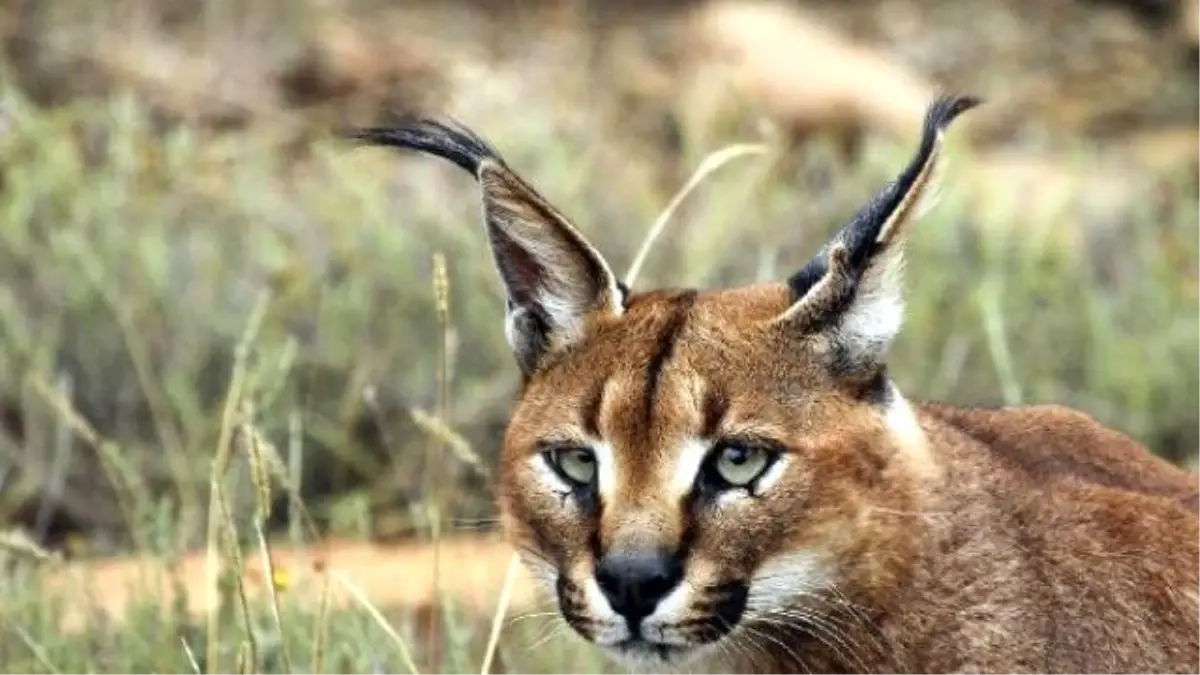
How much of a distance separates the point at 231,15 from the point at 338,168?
4.95 meters

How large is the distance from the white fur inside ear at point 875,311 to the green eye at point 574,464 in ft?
1.58

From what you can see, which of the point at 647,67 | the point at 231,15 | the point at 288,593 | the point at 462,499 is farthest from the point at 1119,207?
the point at 288,593

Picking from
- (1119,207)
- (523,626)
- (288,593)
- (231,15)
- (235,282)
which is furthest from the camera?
(231,15)

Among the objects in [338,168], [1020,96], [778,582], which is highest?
[778,582]

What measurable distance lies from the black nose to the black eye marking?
16 cm

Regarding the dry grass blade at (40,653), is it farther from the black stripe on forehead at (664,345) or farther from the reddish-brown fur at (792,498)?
the black stripe on forehead at (664,345)

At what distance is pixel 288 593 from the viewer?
5734 millimetres

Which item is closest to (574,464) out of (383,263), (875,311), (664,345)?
(664,345)

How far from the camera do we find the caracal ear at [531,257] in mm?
4352

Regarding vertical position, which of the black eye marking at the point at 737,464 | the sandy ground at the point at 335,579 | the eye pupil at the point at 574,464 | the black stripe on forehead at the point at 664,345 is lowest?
the sandy ground at the point at 335,579

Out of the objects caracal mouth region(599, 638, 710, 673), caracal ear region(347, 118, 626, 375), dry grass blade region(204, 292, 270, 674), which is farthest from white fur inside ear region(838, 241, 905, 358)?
dry grass blade region(204, 292, 270, 674)

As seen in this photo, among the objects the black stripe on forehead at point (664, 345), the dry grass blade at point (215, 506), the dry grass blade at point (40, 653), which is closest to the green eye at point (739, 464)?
the black stripe on forehead at point (664, 345)

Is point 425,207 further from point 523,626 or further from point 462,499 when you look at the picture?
point 523,626

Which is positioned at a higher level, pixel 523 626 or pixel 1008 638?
pixel 1008 638
